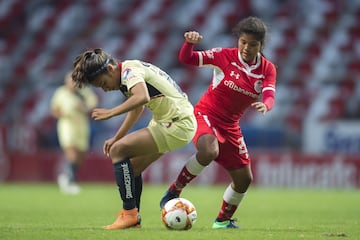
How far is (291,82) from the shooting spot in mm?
20484

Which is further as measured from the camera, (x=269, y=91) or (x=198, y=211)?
(x=198, y=211)


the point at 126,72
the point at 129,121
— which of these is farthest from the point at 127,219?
the point at 126,72

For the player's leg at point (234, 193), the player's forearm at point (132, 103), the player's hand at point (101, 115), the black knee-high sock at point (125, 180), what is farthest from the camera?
the player's leg at point (234, 193)

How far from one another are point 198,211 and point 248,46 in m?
4.06

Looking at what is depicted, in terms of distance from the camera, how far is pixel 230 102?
9.04m

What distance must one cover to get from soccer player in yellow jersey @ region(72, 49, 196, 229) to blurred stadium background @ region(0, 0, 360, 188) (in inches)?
405

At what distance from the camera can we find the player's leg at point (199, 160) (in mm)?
8719

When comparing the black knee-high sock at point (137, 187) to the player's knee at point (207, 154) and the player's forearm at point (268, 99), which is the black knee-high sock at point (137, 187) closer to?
the player's knee at point (207, 154)

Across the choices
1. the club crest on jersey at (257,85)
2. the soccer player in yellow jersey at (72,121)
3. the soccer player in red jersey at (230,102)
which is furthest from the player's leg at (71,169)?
the club crest on jersey at (257,85)

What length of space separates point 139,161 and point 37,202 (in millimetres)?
5694

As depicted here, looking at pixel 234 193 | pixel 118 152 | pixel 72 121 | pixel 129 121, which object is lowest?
pixel 72 121

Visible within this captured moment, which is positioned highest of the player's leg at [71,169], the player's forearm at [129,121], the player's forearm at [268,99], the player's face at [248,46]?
the player's face at [248,46]

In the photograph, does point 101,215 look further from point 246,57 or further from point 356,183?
point 356,183

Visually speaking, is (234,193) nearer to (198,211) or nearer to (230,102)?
(230,102)
